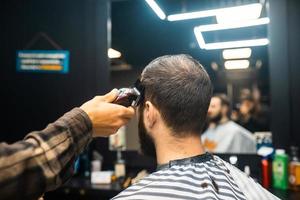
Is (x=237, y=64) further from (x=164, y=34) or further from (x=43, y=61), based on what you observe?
(x=43, y=61)

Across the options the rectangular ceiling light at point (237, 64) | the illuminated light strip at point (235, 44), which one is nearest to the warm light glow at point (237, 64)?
the rectangular ceiling light at point (237, 64)

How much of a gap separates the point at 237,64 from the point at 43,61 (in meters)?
1.74

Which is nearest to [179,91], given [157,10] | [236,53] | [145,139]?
[145,139]

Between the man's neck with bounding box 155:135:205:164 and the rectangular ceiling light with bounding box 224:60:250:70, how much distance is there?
1269mm

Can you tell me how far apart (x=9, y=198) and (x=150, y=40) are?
2092mm

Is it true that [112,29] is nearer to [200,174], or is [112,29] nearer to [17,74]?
[17,74]

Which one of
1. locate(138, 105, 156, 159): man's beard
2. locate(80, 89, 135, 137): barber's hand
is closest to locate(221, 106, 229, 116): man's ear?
locate(138, 105, 156, 159): man's beard

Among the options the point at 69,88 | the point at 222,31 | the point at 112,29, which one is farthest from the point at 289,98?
the point at 69,88

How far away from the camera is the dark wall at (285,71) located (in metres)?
2.31

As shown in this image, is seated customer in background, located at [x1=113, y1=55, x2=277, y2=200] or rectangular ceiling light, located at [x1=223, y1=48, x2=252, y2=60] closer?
seated customer in background, located at [x1=113, y1=55, x2=277, y2=200]

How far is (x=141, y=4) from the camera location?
2684 millimetres

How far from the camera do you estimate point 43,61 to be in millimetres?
2916

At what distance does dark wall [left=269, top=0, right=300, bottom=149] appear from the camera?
7.57 feet

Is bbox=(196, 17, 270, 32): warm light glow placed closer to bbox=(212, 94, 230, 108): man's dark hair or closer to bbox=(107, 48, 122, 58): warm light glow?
bbox=(212, 94, 230, 108): man's dark hair
